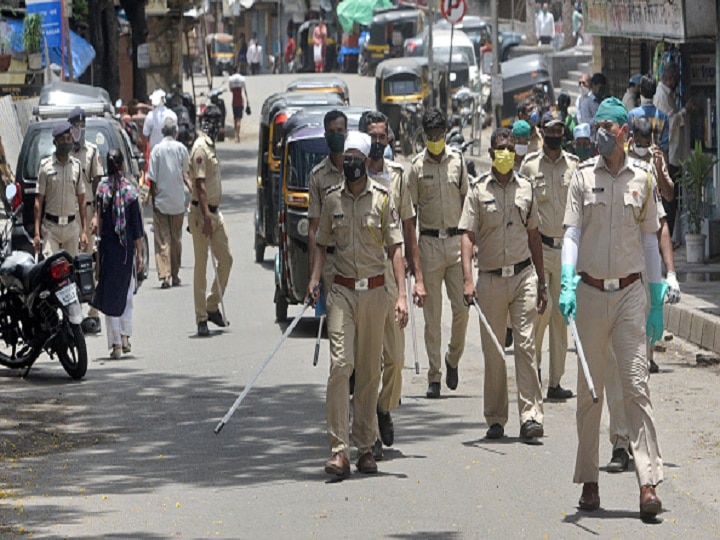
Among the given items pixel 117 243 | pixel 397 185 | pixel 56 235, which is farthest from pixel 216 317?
pixel 397 185

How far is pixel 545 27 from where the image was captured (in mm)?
52719

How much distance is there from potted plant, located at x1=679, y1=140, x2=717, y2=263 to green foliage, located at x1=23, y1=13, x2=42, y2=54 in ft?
57.7

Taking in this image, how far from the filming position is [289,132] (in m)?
18.1

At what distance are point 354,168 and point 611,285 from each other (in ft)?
5.90

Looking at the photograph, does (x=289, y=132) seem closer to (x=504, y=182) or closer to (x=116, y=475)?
(x=504, y=182)

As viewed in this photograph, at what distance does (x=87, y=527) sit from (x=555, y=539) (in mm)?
2423

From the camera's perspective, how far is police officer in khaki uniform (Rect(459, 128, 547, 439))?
10.8 meters

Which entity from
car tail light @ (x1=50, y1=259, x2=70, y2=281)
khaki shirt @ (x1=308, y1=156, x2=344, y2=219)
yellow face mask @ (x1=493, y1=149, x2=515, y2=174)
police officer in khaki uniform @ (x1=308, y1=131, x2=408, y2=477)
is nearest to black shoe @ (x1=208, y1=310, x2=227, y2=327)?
car tail light @ (x1=50, y1=259, x2=70, y2=281)

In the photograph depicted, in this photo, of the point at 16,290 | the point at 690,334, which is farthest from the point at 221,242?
the point at 690,334

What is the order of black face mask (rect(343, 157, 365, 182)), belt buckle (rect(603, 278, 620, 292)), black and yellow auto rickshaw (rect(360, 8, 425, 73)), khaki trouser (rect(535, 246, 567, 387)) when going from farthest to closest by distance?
black and yellow auto rickshaw (rect(360, 8, 425, 73)) < khaki trouser (rect(535, 246, 567, 387)) < black face mask (rect(343, 157, 365, 182)) < belt buckle (rect(603, 278, 620, 292))

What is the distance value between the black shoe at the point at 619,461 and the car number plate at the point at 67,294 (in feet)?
17.9

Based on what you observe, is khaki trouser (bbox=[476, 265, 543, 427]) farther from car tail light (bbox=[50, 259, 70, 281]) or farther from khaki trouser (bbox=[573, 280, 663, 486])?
car tail light (bbox=[50, 259, 70, 281])

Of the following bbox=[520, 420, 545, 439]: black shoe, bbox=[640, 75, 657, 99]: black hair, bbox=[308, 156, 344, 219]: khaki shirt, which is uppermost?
bbox=[640, 75, 657, 99]: black hair

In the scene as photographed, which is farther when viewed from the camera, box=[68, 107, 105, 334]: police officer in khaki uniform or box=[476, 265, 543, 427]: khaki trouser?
box=[68, 107, 105, 334]: police officer in khaki uniform
